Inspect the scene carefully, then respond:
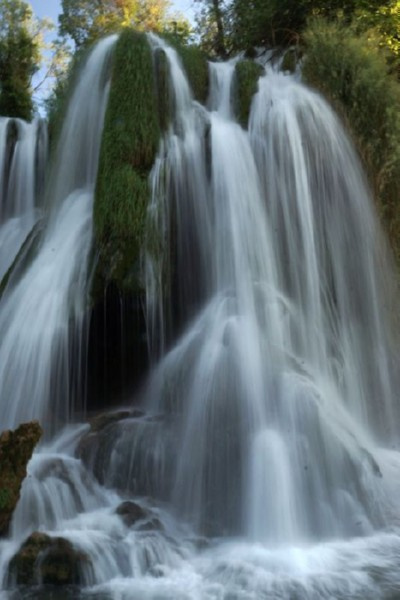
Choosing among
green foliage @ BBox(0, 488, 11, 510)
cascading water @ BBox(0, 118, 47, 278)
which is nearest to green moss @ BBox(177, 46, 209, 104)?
cascading water @ BBox(0, 118, 47, 278)

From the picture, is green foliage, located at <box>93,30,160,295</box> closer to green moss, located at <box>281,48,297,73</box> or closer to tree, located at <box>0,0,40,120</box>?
green moss, located at <box>281,48,297,73</box>

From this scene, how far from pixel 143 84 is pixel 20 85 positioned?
8.52 metres

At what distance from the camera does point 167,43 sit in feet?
33.1

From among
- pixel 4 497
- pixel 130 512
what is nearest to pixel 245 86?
pixel 130 512

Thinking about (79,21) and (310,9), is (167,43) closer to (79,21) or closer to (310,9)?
(310,9)

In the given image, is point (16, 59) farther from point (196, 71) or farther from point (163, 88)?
point (163, 88)

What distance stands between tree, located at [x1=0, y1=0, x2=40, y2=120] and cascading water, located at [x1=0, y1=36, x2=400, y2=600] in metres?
7.18

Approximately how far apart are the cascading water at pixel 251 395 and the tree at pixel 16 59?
23.5 feet

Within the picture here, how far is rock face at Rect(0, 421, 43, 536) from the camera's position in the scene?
5086 millimetres


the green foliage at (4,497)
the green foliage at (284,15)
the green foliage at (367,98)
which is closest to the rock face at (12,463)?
the green foliage at (4,497)

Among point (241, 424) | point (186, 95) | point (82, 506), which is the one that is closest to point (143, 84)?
point (186, 95)

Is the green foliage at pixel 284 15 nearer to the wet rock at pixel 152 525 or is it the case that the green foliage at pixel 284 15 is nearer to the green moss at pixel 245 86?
the green moss at pixel 245 86

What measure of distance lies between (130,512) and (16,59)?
1491cm

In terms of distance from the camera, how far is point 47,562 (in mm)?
4758
